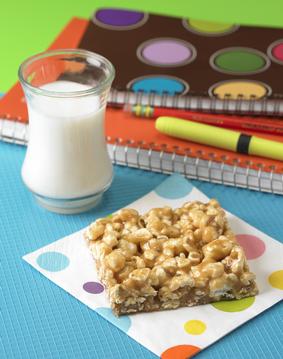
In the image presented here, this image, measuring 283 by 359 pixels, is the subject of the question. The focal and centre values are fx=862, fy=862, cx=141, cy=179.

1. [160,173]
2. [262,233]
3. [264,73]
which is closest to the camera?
[262,233]

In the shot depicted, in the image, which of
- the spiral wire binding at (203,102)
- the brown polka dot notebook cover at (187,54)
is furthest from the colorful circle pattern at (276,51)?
the spiral wire binding at (203,102)

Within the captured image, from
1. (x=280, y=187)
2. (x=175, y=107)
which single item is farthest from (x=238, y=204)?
(x=175, y=107)

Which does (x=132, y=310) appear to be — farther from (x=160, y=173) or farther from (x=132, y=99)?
(x=132, y=99)

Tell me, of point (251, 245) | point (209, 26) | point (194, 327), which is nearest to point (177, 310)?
point (194, 327)

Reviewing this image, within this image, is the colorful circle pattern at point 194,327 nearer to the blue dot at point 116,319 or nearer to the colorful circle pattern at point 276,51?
A: the blue dot at point 116,319

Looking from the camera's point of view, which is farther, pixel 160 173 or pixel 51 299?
pixel 160 173
